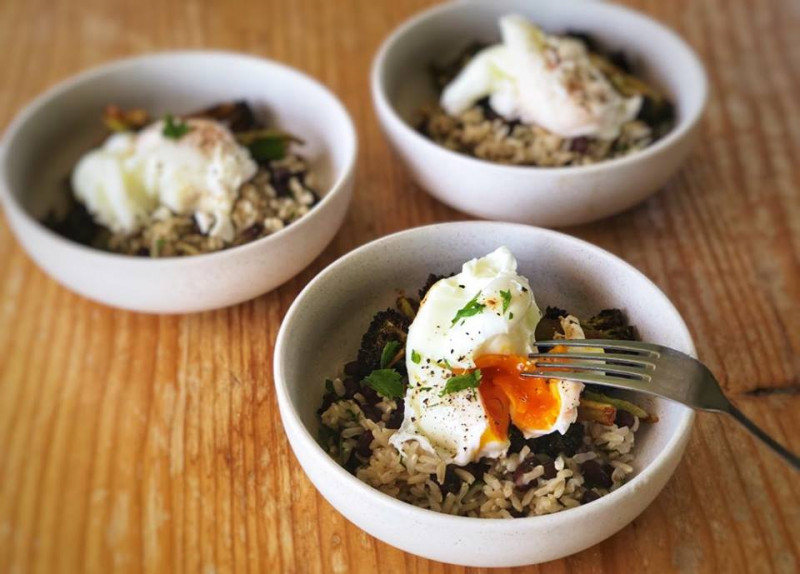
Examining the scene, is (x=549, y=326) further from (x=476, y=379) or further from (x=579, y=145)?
(x=579, y=145)

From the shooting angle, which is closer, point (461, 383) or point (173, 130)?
point (461, 383)

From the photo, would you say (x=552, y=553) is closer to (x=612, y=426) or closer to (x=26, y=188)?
(x=612, y=426)

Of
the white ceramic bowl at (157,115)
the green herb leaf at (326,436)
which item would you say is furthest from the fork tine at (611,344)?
the white ceramic bowl at (157,115)

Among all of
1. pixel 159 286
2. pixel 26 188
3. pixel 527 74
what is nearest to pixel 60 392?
pixel 159 286

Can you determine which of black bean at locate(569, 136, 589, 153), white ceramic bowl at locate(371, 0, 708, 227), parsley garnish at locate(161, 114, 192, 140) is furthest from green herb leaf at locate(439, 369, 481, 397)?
parsley garnish at locate(161, 114, 192, 140)

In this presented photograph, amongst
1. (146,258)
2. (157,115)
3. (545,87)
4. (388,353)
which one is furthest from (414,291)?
(157,115)

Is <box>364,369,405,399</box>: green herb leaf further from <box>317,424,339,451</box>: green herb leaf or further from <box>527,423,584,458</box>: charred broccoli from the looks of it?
<box>527,423,584,458</box>: charred broccoli

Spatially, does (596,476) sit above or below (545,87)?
below
